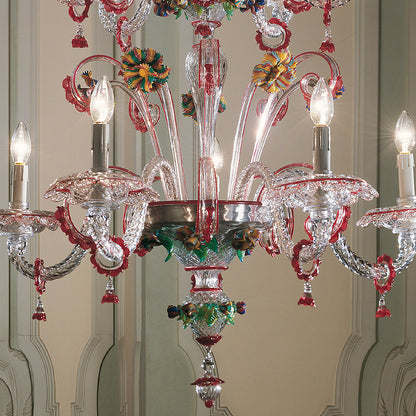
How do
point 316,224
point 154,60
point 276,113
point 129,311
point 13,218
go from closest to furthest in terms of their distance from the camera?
point 316,224 < point 13,218 < point 154,60 < point 276,113 < point 129,311

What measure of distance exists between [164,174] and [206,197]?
0.21 m

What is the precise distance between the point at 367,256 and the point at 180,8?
1.47 m

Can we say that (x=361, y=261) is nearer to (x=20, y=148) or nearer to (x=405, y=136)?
(x=405, y=136)

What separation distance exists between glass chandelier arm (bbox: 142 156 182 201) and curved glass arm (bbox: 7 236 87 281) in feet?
0.64

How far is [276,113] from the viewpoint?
1.71 m

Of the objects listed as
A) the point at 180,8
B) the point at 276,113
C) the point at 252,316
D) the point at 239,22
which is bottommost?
the point at 252,316

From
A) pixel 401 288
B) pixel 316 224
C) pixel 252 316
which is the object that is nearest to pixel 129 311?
pixel 252 316

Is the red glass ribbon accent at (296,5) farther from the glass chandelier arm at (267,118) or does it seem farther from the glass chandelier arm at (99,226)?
the glass chandelier arm at (99,226)

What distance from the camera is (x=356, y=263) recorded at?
4.88 ft

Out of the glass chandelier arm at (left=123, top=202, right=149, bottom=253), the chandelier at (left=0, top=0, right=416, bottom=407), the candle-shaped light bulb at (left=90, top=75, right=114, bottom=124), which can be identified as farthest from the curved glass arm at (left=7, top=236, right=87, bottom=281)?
the candle-shaped light bulb at (left=90, top=75, right=114, bottom=124)

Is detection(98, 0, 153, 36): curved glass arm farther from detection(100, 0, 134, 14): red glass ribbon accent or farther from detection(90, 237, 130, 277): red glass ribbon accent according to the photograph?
detection(90, 237, 130, 277): red glass ribbon accent

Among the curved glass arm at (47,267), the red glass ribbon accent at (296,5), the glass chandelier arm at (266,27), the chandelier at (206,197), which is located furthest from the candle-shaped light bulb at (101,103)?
the red glass ribbon accent at (296,5)

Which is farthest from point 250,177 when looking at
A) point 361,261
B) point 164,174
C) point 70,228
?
point 70,228

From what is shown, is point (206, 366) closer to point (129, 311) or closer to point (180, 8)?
point (180, 8)
